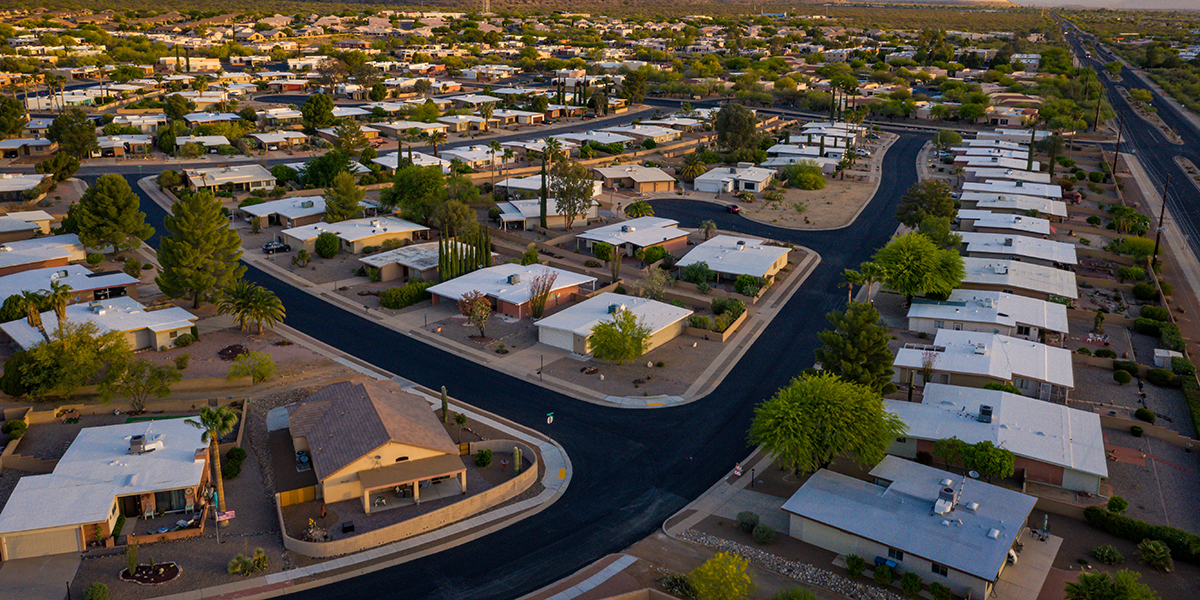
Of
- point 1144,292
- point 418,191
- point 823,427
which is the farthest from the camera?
point 418,191

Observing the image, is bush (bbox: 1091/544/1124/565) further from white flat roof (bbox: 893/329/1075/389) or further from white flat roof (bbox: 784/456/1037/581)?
white flat roof (bbox: 893/329/1075/389)

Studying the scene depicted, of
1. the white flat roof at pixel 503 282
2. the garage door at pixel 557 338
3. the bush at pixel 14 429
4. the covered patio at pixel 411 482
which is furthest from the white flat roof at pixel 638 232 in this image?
the bush at pixel 14 429

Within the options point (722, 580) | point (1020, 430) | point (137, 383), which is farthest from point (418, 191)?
point (722, 580)

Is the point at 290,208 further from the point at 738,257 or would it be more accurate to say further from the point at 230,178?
the point at 738,257

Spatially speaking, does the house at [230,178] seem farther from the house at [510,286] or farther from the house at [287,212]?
the house at [510,286]

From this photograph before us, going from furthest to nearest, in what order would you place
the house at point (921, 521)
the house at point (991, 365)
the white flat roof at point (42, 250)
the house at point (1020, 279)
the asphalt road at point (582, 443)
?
the white flat roof at point (42, 250), the house at point (1020, 279), the house at point (991, 365), the asphalt road at point (582, 443), the house at point (921, 521)
